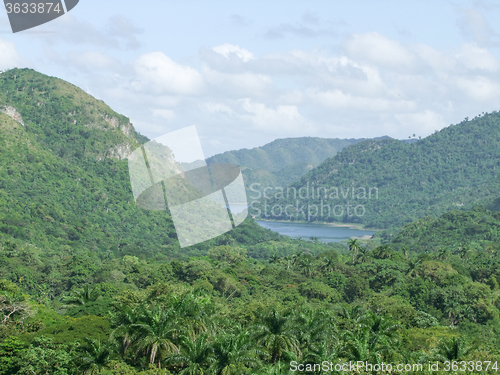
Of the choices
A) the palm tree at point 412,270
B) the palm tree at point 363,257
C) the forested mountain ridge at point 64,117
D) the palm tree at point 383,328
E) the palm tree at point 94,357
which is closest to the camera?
the palm tree at point 94,357

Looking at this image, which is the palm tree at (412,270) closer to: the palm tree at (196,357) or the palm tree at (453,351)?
the palm tree at (453,351)

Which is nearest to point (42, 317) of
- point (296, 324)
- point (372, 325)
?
point (296, 324)

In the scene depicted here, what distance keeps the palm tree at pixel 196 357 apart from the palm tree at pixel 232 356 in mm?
322

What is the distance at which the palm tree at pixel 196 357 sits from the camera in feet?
74.0

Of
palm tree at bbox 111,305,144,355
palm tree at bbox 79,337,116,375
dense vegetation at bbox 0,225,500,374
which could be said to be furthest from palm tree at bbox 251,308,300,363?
palm tree at bbox 79,337,116,375

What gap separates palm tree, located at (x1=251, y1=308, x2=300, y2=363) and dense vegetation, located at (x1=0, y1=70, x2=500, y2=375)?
0.08m

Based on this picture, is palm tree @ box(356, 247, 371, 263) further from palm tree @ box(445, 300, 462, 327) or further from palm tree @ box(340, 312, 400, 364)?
palm tree @ box(340, 312, 400, 364)

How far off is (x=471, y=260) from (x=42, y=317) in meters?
61.6

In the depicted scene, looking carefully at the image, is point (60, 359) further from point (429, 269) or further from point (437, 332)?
point (429, 269)

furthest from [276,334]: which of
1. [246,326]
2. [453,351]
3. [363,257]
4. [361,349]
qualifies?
[363,257]

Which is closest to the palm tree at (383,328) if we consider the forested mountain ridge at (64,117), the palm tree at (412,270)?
the palm tree at (412,270)

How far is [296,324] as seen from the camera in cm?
2827

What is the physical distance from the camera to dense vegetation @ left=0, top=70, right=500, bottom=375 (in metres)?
24.5

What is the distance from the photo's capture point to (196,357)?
22953 mm
